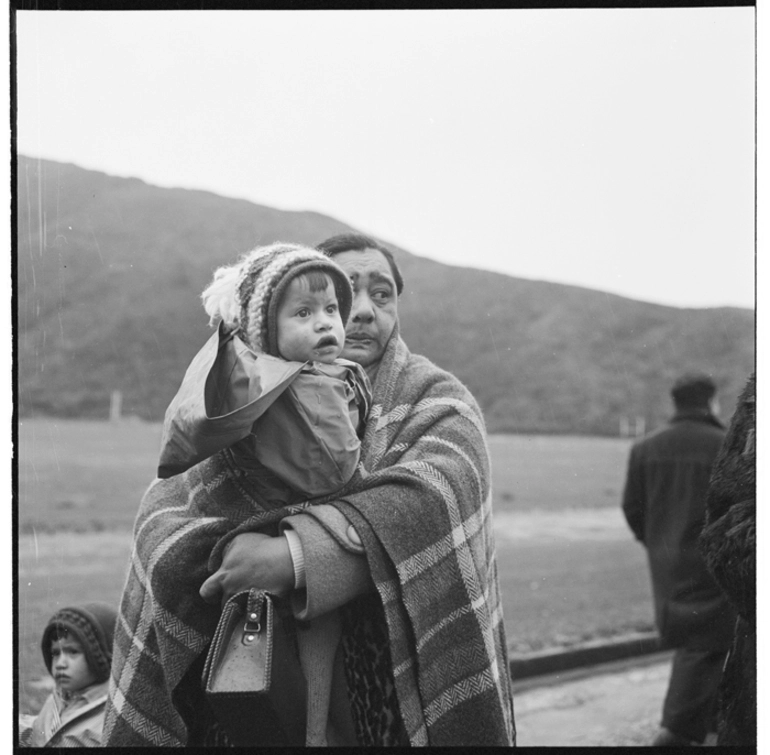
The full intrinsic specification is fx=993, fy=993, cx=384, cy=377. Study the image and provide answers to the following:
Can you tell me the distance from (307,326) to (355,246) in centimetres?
44

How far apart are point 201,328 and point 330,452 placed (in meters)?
0.81

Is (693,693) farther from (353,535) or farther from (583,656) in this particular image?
(353,535)

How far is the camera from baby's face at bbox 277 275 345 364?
2.63 meters

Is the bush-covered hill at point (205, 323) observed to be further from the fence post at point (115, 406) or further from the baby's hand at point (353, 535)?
the baby's hand at point (353, 535)

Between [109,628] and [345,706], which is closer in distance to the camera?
[345,706]

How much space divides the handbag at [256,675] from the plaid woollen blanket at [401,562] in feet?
0.62

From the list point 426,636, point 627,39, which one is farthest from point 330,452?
point 627,39

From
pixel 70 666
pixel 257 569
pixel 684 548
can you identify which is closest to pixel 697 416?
pixel 684 548

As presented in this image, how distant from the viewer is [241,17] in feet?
10.8

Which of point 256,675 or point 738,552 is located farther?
point 738,552

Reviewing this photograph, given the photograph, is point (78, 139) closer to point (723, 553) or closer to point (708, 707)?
point (723, 553)

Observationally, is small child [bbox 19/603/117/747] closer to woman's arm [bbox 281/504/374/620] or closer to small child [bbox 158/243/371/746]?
small child [bbox 158/243/371/746]

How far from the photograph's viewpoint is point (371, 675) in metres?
2.70

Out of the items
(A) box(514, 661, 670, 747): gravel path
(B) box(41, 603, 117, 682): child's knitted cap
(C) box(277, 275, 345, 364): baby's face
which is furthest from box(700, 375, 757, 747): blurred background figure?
(B) box(41, 603, 117, 682): child's knitted cap
